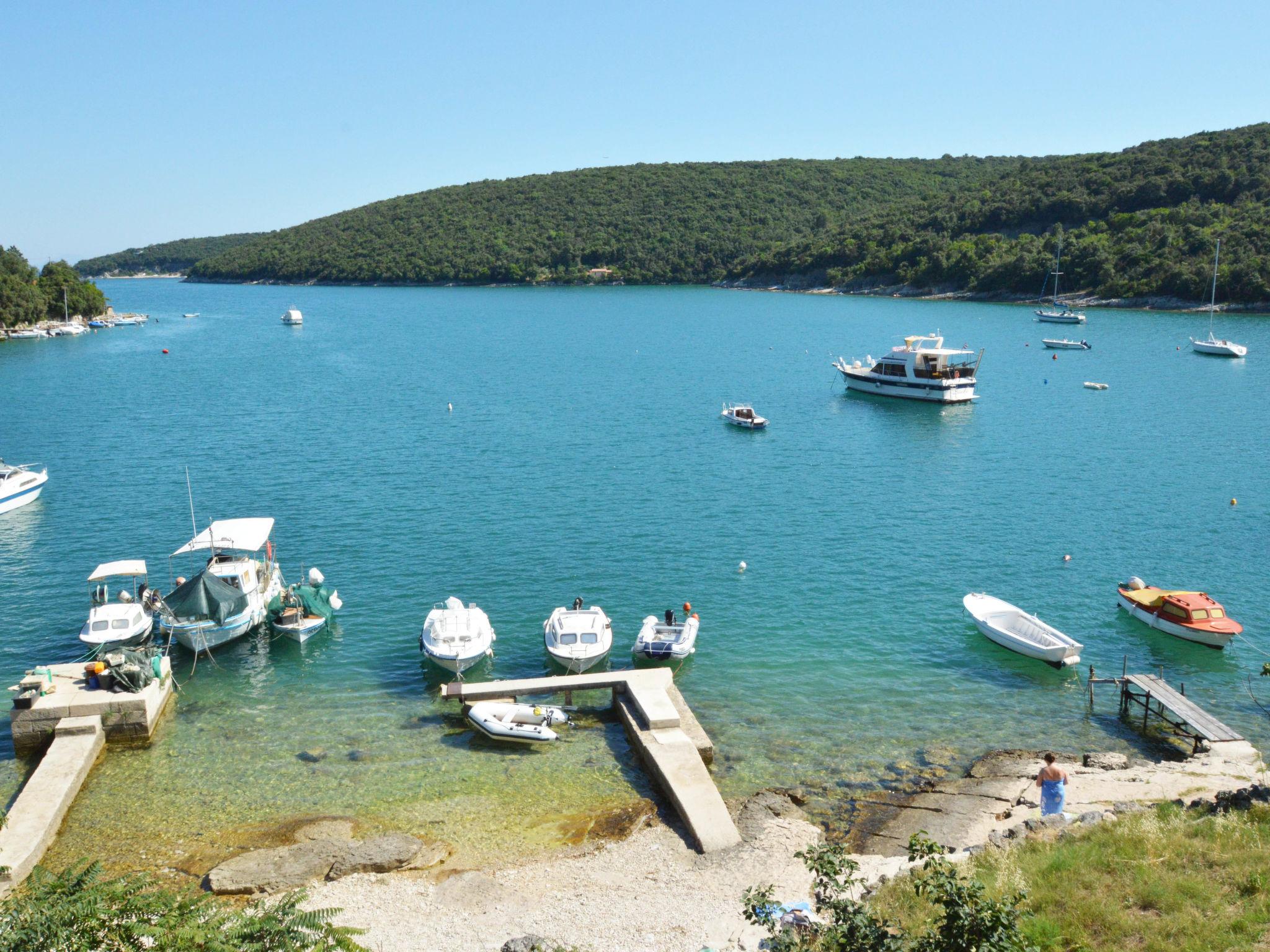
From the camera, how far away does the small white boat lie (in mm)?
23156

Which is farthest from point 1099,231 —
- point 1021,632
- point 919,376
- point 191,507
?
point 191,507

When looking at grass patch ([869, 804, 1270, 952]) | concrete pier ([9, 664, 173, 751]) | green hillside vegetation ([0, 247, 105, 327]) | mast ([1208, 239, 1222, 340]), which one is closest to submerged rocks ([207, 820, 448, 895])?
concrete pier ([9, 664, 173, 751])

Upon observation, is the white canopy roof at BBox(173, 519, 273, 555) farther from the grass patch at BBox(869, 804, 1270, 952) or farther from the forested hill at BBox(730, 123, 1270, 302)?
the forested hill at BBox(730, 123, 1270, 302)

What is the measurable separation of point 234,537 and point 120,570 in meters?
3.62

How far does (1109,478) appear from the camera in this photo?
161ft

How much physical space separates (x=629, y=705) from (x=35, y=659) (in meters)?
18.3

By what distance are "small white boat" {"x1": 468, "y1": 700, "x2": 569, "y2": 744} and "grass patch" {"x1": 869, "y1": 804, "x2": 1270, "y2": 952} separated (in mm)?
10708

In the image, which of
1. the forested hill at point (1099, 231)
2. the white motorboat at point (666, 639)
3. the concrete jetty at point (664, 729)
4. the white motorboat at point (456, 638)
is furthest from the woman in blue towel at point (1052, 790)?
the forested hill at point (1099, 231)

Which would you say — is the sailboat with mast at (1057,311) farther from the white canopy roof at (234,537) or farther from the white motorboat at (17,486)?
the white motorboat at (17,486)

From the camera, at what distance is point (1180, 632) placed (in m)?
29.2

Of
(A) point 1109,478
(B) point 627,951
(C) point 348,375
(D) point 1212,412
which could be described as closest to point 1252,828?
(B) point 627,951

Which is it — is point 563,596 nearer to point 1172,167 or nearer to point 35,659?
point 35,659

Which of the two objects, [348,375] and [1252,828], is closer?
[1252,828]

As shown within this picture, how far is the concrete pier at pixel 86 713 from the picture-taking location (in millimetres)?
22594
